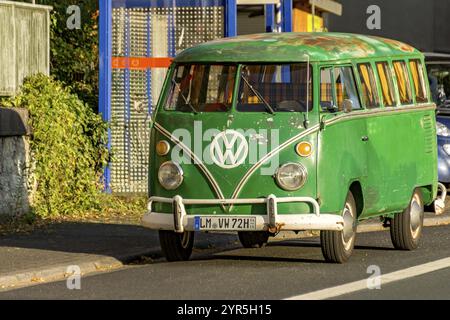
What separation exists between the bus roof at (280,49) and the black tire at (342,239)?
4.69ft

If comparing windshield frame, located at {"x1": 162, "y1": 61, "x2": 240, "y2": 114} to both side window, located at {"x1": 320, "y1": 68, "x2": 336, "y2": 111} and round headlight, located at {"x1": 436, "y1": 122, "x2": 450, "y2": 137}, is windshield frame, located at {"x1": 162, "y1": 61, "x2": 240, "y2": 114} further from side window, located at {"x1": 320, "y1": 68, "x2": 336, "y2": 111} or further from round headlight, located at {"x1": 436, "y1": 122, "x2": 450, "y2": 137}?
round headlight, located at {"x1": 436, "y1": 122, "x2": 450, "y2": 137}

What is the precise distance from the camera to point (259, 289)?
12.0 metres

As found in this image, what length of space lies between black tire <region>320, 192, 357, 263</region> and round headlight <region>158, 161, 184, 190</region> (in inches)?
57.8

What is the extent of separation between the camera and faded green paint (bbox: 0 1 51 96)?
60.1 ft

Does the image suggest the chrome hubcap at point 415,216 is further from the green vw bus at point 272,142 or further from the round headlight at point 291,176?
the round headlight at point 291,176

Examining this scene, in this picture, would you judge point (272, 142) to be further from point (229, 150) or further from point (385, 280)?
point (385, 280)

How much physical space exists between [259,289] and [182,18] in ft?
30.8

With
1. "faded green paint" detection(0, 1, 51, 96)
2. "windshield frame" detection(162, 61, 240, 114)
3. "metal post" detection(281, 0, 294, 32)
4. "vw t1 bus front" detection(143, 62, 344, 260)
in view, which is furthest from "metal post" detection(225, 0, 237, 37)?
"vw t1 bus front" detection(143, 62, 344, 260)

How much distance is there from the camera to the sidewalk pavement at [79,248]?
1316 centimetres

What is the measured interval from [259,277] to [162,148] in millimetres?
1827

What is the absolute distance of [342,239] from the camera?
13.9 m
